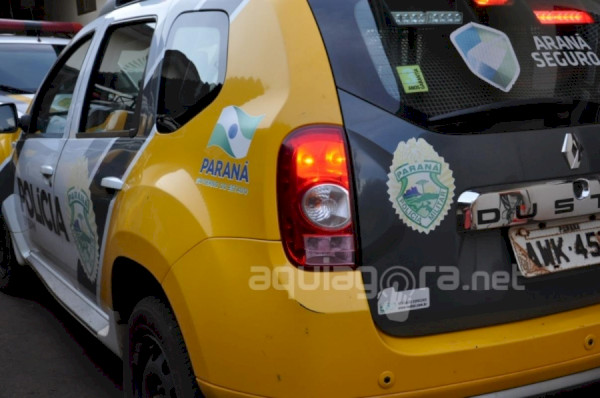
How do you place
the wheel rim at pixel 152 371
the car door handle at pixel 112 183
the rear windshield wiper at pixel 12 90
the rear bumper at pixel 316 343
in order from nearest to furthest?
the rear bumper at pixel 316 343, the wheel rim at pixel 152 371, the car door handle at pixel 112 183, the rear windshield wiper at pixel 12 90

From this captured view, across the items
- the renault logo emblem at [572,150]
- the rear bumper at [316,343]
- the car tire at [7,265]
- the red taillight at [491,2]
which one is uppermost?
the red taillight at [491,2]

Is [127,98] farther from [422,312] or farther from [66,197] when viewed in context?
[422,312]

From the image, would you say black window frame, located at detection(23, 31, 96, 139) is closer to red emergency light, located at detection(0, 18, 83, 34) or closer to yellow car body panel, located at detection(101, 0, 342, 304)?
yellow car body panel, located at detection(101, 0, 342, 304)

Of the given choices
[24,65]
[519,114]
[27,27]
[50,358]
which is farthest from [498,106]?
[27,27]

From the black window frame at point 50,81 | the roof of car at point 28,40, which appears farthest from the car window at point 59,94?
the roof of car at point 28,40

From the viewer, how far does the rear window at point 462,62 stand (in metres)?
2.09

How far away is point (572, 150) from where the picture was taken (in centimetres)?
223

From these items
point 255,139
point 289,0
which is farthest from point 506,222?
point 289,0

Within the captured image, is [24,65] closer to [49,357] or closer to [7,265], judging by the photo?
[7,265]

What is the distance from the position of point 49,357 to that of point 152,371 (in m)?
1.81

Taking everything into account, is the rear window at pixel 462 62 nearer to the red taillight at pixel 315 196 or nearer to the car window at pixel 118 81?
the red taillight at pixel 315 196

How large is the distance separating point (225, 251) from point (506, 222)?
2.56 ft

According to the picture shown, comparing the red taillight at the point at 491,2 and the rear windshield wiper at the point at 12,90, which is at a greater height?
the red taillight at the point at 491,2

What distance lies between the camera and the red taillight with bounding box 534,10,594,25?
2369 mm
